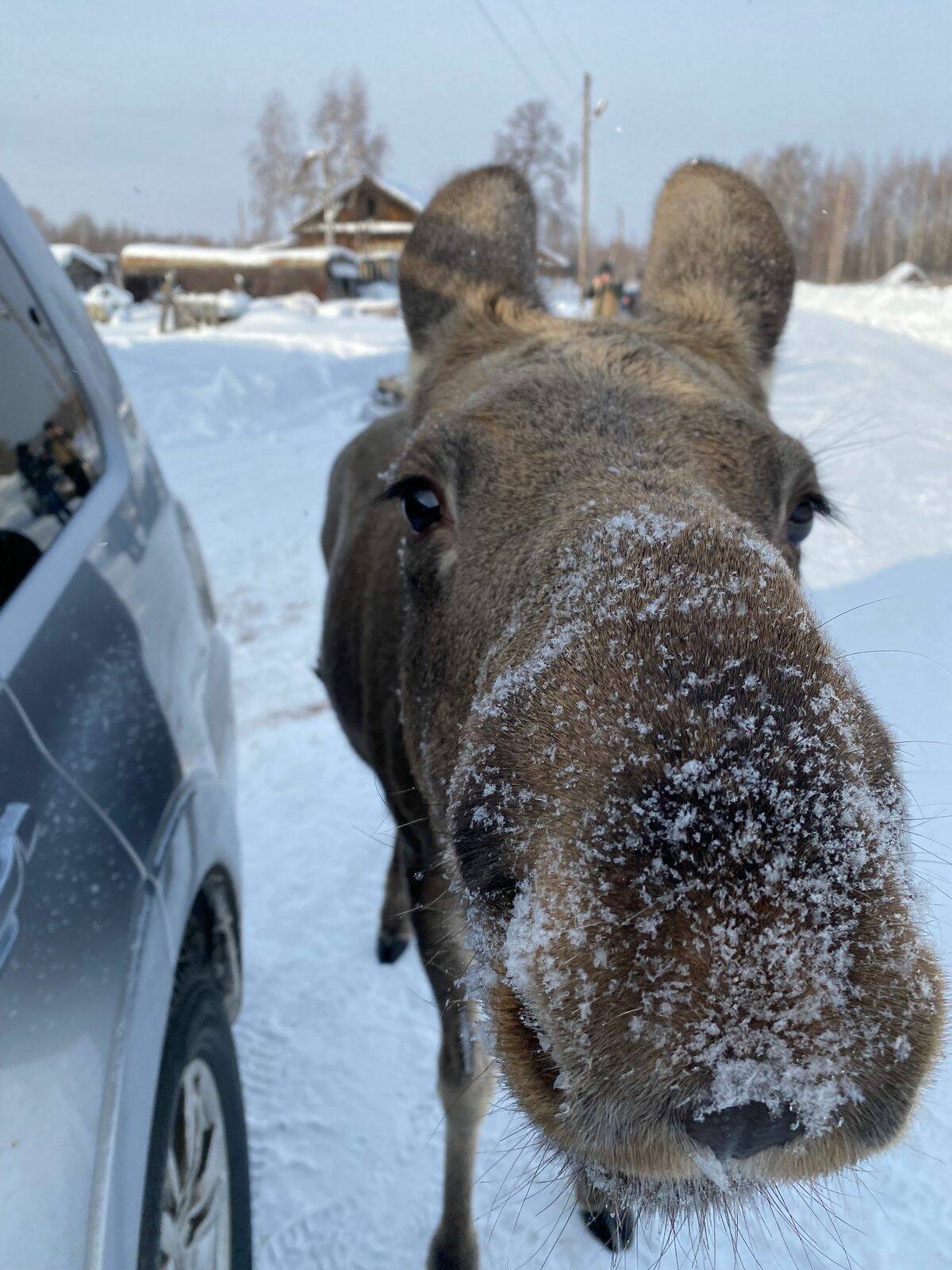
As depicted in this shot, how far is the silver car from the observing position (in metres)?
1.31

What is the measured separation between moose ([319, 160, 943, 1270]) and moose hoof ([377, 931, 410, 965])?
205cm

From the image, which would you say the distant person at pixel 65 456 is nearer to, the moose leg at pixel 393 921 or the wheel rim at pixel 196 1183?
the wheel rim at pixel 196 1183

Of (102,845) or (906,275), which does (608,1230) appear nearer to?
(102,845)

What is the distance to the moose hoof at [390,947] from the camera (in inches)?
157

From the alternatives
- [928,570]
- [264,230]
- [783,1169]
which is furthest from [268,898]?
[264,230]

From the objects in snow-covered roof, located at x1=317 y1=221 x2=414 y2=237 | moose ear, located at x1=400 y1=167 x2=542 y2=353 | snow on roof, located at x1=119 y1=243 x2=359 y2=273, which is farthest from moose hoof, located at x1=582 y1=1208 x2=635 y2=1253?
snow-covered roof, located at x1=317 y1=221 x2=414 y2=237

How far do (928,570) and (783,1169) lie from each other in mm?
6902

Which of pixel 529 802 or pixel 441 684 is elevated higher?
pixel 529 802

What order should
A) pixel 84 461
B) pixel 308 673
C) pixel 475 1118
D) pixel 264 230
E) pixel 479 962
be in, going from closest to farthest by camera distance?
pixel 479 962, pixel 84 461, pixel 475 1118, pixel 308 673, pixel 264 230

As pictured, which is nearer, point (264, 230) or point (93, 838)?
point (93, 838)

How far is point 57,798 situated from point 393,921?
9.01ft

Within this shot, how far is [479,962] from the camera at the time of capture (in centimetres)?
131

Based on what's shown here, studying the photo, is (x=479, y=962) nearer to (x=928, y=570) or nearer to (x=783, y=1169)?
(x=783, y=1169)

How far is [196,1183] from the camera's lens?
78.9 inches
